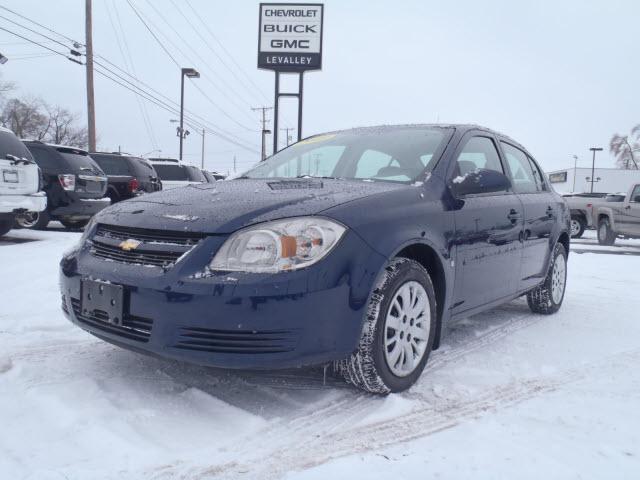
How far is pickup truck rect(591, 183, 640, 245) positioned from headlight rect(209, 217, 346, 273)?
11.4 metres

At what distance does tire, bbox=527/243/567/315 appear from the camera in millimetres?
4547

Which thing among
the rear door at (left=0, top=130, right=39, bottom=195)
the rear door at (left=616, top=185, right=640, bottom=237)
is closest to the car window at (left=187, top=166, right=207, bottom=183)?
the rear door at (left=0, top=130, right=39, bottom=195)

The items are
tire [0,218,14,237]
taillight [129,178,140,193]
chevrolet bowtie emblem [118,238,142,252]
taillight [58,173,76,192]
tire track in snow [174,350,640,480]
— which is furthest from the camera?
taillight [129,178,140,193]

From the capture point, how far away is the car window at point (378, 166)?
3.16 meters

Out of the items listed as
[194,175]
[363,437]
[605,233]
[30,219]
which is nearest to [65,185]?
[30,219]

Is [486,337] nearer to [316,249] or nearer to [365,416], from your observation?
[365,416]

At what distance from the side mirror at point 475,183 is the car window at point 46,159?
7545 mm

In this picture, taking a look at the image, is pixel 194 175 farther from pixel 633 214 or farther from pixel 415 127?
pixel 415 127

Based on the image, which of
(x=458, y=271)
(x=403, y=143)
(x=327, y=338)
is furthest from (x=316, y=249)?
(x=403, y=143)

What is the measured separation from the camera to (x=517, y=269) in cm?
378

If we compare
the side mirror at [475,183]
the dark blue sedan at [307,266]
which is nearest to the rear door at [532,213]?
the dark blue sedan at [307,266]

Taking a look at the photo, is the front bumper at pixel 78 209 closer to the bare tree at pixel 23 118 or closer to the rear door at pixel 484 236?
the rear door at pixel 484 236

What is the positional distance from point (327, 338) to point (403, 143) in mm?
1649

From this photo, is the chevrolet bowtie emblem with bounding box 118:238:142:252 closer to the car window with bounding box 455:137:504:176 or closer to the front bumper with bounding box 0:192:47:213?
the car window with bounding box 455:137:504:176
